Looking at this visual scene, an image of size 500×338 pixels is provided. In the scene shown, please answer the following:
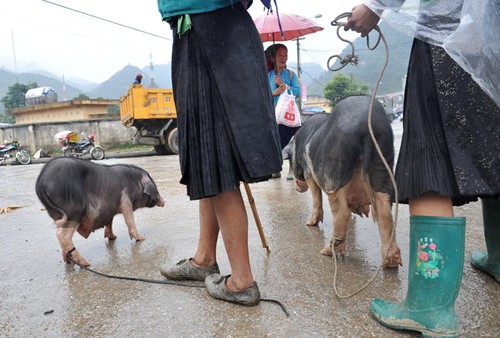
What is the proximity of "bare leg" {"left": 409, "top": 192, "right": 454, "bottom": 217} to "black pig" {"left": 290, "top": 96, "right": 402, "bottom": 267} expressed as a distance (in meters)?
0.75

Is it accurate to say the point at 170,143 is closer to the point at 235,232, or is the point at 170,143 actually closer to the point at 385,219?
the point at 385,219

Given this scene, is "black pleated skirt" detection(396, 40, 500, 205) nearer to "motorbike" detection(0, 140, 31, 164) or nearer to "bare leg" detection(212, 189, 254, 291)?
"bare leg" detection(212, 189, 254, 291)

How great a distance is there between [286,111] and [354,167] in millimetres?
2690

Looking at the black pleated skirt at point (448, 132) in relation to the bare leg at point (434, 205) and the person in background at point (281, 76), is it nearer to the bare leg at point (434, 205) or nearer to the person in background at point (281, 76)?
the bare leg at point (434, 205)

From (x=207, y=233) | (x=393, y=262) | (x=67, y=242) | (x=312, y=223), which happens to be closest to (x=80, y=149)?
(x=67, y=242)

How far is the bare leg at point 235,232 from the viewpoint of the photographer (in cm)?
189

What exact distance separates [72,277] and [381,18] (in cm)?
227

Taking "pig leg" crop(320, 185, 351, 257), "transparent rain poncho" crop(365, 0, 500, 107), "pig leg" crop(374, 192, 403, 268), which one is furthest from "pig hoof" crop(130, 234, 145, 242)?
"transparent rain poncho" crop(365, 0, 500, 107)

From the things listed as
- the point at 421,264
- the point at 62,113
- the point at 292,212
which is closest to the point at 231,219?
the point at 421,264

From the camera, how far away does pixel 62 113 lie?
28.5m

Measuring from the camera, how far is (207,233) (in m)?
2.23

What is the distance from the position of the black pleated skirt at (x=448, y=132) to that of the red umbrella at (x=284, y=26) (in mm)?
3768

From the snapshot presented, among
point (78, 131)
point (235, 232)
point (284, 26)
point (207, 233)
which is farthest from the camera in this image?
point (78, 131)

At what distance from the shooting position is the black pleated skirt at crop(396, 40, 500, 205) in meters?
1.48
